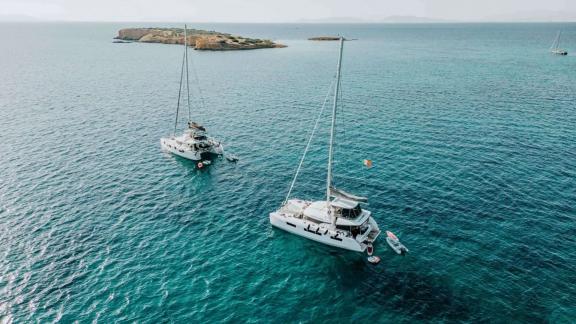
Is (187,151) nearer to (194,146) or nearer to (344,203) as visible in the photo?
(194,146)

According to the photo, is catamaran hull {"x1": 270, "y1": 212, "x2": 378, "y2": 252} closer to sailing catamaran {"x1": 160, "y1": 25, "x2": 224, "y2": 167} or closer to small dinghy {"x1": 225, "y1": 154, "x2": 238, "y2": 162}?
small dinghy {"x1": 225, "y1": 154, "x2": 238, "y2": 162}

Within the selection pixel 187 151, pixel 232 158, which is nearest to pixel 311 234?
pixel 232 158

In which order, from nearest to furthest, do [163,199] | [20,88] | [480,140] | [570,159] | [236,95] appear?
1. [163,199]
2. [570,159]
3. [480,140]
4. [236,95]
5. [20,88]

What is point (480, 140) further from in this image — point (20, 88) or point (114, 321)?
point (20, 88)

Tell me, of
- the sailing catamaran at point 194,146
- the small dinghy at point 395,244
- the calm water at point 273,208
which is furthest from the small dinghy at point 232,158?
the small dinghy at point 395,244

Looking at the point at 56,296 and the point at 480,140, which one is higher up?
the point at 480,140

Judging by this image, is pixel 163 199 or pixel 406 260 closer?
pixel 406 260

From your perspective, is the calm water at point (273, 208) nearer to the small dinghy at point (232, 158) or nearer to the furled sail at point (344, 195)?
the small dinghy at point (232, 158)

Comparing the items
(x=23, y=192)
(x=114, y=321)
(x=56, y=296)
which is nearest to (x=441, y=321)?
(x=114, y=321)

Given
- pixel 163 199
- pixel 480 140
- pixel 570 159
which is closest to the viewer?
pixel 163 199
